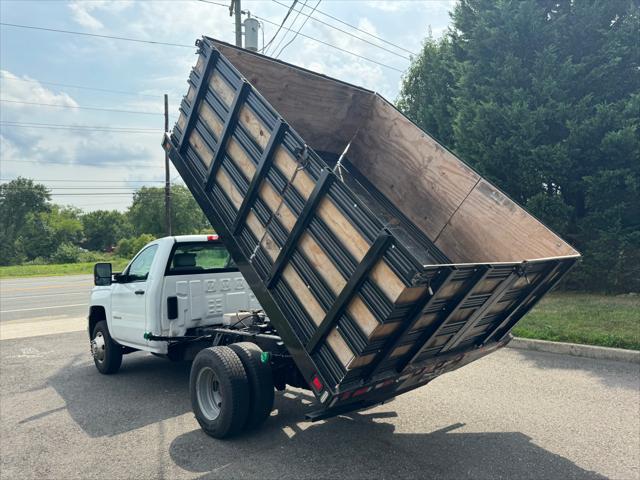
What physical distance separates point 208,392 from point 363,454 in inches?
62.7

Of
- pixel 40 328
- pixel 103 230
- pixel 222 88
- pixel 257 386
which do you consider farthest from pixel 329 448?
pixel 103 230

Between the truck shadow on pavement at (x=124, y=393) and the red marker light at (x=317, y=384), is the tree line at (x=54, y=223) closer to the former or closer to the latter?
the truck shadow on pavement at (x=124, y=393)

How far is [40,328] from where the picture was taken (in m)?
11.5

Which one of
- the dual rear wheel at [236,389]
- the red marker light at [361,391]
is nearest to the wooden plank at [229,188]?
the dual rear wheel at [236,389]

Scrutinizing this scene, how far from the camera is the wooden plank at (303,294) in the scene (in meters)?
3.66

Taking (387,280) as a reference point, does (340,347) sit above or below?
below

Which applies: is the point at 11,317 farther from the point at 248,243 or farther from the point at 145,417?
the point at 248,243

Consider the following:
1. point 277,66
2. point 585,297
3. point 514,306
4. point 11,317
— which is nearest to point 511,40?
point 585,297

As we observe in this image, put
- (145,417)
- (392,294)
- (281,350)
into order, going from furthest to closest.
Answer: (145,417), (281,350), (392,294)

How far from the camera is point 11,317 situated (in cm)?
1352

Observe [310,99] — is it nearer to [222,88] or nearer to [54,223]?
[222,88]

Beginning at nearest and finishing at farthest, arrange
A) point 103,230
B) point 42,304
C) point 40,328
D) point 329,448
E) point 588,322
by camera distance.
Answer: point 329,448 < point 588,322 < point 40,328 < point 42,304 < point 103,230

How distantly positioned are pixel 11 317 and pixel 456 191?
12924 mm

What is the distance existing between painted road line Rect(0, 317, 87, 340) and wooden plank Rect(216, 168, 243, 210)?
26.4 ft
